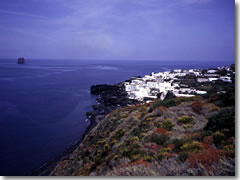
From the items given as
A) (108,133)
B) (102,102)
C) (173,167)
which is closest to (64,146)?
(108,133)

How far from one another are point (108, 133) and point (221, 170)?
5.01m

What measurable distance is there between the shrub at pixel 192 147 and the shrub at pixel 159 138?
2.23ft

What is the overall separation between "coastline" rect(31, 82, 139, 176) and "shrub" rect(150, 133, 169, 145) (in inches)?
294

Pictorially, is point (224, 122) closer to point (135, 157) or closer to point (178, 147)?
point (178, 147)

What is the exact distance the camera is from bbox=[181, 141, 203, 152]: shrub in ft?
14.3

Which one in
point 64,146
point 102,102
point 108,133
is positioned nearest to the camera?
point 108,133

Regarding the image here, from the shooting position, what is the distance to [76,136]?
17141mm

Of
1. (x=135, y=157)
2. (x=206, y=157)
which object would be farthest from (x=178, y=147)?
(x=135, y=157)

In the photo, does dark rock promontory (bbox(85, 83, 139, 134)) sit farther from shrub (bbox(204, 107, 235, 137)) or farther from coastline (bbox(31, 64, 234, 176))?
shrub (bbox(204, 107, 235, 137))

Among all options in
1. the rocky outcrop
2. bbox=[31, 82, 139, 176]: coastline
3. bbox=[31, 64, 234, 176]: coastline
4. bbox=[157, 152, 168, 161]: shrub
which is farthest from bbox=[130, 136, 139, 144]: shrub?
the rocky outcrop

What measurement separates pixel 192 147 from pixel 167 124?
A: 1814 mm

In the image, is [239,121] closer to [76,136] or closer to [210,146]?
[210,146]

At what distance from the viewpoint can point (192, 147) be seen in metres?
4.43

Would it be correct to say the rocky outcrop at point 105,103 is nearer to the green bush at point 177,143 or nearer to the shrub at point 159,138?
the shrub at point 159,138
